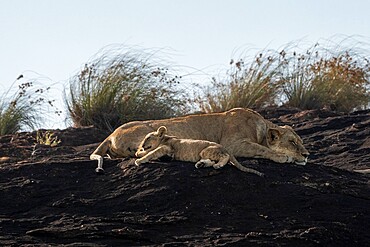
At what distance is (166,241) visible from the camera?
28.9ft

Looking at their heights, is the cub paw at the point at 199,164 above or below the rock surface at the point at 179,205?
above

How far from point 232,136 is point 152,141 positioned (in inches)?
55.5

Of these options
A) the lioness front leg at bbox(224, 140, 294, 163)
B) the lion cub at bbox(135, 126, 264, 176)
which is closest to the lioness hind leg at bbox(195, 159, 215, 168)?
the lion cub at bbox(135, 126, 264, 176)

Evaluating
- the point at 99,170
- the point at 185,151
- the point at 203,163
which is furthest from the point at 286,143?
the point at 99,170

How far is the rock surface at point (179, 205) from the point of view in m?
8.93

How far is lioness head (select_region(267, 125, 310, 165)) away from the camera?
447 inches

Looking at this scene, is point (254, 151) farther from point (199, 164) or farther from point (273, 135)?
point (199, 164)

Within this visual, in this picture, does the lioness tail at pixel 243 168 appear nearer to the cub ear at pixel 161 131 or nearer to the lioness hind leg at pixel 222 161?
the lioness hind leg at pixel 222 161

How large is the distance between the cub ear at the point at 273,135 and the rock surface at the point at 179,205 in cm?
84

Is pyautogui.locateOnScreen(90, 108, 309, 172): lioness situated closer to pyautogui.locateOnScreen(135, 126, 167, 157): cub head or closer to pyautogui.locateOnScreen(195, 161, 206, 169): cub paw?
pyautogui.locateOnScreen(135, 126, 167, 157): cub head

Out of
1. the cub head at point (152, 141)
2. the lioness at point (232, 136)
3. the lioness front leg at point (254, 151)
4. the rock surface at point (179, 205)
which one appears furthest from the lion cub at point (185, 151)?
the lioness front leg at point (254, 151)

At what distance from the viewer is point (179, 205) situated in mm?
9453

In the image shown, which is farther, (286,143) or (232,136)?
(232,136)

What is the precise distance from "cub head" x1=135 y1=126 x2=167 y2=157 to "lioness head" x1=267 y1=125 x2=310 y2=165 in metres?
1.51
